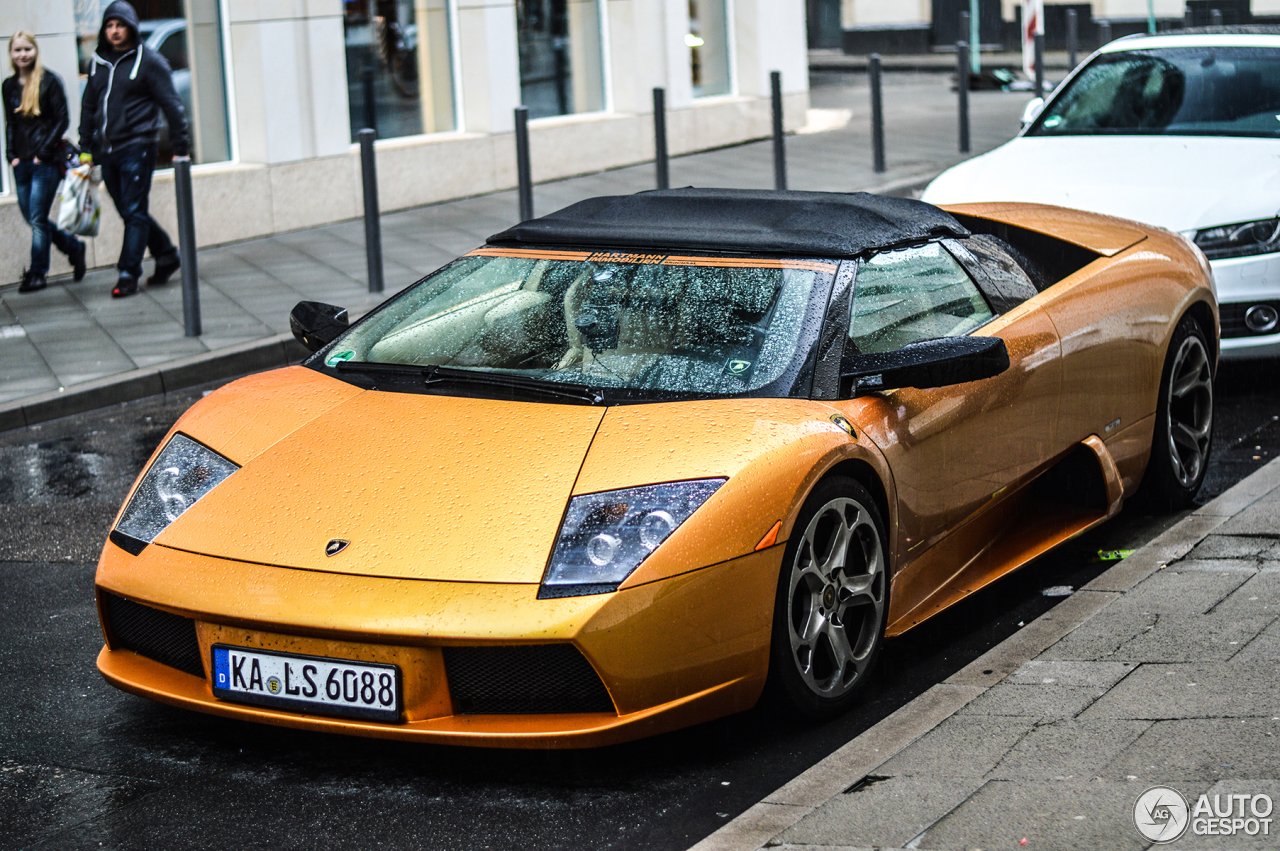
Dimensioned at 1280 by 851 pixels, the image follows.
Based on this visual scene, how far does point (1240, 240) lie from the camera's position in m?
7.09

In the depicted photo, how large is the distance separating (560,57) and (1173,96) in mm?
8652

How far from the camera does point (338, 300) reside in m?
10.0

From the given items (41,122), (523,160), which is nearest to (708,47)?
(523,160)

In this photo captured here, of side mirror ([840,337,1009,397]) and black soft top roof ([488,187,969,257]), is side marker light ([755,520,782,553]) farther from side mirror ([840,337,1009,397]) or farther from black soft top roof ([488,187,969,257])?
black soft top roof ([488,187,969,257])

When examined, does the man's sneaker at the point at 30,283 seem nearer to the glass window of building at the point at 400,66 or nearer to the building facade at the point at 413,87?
the building facade at the point at 413,87

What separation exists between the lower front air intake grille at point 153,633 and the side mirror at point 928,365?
165cm

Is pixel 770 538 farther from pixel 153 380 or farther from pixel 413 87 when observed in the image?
pixel 413 87

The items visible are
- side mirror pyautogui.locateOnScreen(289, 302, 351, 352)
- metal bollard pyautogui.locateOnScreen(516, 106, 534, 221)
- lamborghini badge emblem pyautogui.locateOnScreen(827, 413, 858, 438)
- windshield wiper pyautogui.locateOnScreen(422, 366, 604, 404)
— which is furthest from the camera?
metal bollard pyautogui.locateOnScreen(516, 106, 534, 221)

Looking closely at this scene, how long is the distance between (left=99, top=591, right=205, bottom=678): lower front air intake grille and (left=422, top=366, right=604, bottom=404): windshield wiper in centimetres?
92

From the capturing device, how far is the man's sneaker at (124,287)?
1042 centimetres

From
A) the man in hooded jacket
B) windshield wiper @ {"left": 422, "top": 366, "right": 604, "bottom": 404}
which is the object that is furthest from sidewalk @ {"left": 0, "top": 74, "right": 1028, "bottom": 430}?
windshield wiper @ {"left": 422, "top": 366, "right": 604, "bottom": 404}

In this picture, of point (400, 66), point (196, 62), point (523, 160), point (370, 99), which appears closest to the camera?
point (523, 160)

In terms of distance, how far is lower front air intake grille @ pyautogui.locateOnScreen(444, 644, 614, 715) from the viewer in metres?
3.41

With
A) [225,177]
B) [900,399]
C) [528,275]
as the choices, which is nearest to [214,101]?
[225,177]
